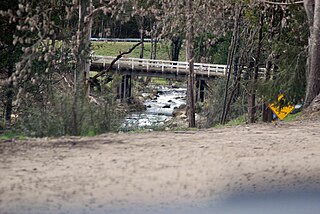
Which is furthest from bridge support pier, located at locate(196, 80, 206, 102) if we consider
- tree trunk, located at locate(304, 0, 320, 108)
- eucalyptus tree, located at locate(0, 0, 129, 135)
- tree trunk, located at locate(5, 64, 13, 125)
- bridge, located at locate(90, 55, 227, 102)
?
tree trunk, located at locate(304, 0, 320, 108)

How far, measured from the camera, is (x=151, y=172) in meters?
9.81

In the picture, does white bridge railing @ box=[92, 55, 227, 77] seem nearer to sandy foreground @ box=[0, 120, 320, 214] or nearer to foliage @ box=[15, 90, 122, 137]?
foliage @ box=[15, 90, 122, 137]

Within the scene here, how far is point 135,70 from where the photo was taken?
49344mm

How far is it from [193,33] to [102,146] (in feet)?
45.7

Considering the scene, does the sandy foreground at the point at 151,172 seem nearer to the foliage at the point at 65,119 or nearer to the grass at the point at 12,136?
the grass at the point at 12,136

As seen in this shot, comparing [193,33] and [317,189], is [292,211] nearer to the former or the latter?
[317,189]

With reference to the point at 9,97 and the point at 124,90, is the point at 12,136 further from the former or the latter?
the point at 124,90

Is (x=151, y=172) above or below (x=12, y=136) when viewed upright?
above

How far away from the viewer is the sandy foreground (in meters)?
8.30

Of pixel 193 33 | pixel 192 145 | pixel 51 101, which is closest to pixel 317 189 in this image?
pixel 192 145

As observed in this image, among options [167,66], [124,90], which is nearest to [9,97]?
[124,90]

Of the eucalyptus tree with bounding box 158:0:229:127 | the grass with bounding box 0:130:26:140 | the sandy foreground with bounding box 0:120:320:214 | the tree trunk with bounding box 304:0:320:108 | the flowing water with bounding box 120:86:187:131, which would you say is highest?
the eucalyptus tree with bounding box 158:0:229:127

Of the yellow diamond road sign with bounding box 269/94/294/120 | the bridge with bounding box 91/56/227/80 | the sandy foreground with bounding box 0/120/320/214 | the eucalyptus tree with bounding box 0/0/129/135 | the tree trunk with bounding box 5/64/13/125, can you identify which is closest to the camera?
the sandy foreground with bounding box 0/120/320/214

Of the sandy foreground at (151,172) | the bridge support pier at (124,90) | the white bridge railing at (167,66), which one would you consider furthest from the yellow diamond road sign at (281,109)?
the white bridge railing at (167,66)
